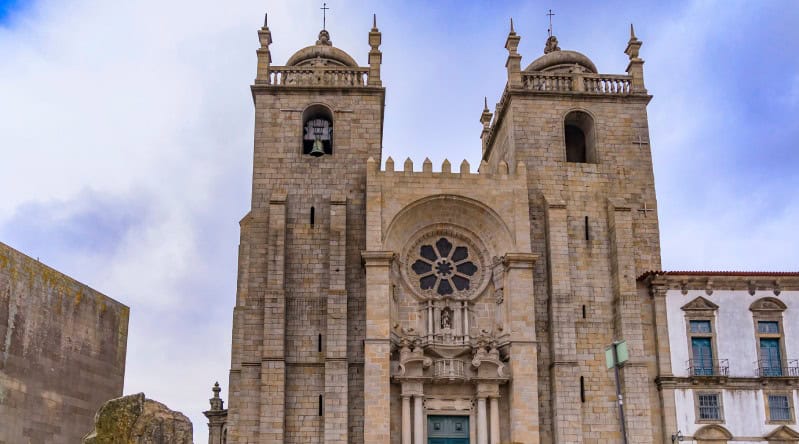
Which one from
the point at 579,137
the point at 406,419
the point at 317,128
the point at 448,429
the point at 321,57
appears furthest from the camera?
the point at 579,137

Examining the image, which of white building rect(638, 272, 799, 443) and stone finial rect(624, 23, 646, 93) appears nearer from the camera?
white building rect(638, 272, 799, 443)

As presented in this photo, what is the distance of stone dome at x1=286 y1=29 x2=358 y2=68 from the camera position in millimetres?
35719

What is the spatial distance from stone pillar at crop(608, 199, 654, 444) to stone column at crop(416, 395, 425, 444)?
6.76m

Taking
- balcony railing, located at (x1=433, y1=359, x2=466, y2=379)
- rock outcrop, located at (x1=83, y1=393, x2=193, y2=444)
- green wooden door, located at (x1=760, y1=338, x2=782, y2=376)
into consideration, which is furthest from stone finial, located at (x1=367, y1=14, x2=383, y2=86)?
rock outcrop, located at (x1=83, y1=393, x2=193, y2=444)

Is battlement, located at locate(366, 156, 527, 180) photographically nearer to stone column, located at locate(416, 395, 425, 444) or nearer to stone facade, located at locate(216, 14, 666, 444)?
stone facade, located at locate(216, 14, 666, 444)

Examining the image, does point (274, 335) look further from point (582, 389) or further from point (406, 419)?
point (582, 389)

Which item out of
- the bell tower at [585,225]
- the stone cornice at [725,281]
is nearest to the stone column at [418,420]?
the bell tower at [585,225]

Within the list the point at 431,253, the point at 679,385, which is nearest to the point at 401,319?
the point at 431,253

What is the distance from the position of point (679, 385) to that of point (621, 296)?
352 cm

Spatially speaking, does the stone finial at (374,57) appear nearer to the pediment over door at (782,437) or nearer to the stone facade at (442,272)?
the stone facade at (442,272)

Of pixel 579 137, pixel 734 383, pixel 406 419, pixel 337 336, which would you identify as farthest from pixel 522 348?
pixel 579 137

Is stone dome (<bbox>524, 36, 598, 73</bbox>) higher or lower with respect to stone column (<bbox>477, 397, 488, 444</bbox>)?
higher

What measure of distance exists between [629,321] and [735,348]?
12.4 ft

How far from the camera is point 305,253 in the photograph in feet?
105
